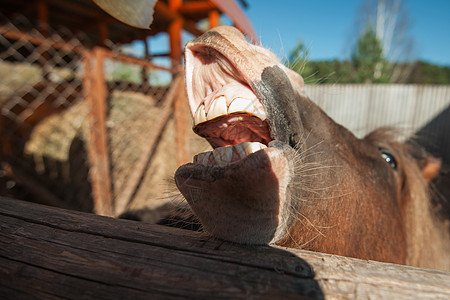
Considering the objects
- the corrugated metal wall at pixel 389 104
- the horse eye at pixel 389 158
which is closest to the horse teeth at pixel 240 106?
the horse eye at pixel 389 158

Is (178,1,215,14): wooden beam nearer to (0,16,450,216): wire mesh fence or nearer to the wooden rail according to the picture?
(0,16,450,216): wire mesh fence

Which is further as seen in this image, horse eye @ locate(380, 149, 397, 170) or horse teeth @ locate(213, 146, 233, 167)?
horse eye @ locate(380, 149, 397, 170)

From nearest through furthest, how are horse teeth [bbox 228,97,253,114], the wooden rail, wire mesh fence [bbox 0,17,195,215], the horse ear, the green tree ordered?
1. the wooden rail
2. horse teeth [bbox 228,97,253,114]
3. the horse ear
4. wire mesh fence [bbox 0,17,195,215]
5. the green tree

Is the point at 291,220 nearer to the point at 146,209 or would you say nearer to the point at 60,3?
the point at 146,209

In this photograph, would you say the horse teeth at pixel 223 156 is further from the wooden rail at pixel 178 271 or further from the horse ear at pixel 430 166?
the horse ear at pixel 430 166

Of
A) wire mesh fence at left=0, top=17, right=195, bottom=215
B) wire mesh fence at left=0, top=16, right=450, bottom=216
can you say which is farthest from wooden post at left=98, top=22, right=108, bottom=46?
wire mesh fence at left=0, top=17, right=195, bottom=215

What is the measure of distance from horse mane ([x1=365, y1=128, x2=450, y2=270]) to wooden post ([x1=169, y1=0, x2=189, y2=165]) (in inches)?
127

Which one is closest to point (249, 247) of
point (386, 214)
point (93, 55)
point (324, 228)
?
point (324, 228)

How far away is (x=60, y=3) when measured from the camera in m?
5.22

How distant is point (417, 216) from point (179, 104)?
3.86 metres

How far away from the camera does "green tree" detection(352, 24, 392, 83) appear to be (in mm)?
13050

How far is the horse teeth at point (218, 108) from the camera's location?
1024 mm

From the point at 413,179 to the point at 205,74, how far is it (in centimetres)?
190

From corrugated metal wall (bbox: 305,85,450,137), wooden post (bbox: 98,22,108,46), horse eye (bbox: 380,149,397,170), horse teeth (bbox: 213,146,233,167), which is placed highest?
wooden post (bbox: 98,22,108,46)
